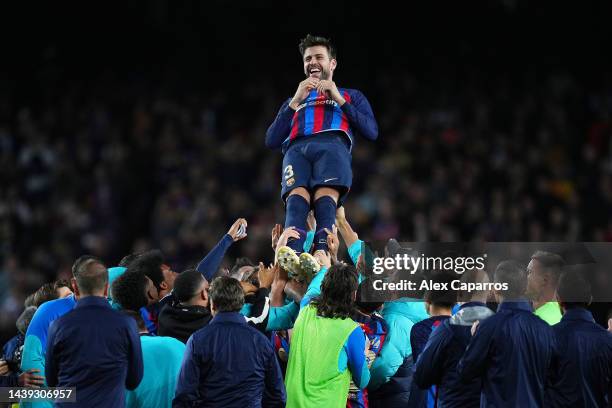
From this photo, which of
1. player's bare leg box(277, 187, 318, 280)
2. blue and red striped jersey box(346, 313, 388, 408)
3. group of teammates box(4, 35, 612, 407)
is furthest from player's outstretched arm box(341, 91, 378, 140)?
blue and red striped jersey box(346, 313, 388, 408)

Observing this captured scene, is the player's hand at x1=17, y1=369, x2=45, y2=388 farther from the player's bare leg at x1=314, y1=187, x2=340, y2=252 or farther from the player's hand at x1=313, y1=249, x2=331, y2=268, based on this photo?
the player's bare leg at x1=314, y1=187, x2=340, y2=252

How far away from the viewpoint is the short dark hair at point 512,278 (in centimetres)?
500

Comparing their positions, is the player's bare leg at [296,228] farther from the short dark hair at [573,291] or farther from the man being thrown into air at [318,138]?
the short dark hair at [573,291]

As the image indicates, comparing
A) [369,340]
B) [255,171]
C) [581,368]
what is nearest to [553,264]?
[581,368]

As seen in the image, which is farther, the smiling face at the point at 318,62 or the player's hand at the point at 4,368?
the smiling face at the point at 318,62

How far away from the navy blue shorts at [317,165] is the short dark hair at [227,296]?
150 centimetres

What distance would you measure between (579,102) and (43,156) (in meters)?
8.35

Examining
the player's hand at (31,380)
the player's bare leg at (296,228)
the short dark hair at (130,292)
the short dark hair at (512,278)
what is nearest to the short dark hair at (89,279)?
the short dark hair at (130,292)

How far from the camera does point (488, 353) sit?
→ 195 inches

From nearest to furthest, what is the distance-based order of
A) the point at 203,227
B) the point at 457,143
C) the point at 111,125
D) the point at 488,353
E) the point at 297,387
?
the point at 488,353
the point at 297,387
the point at 203,227
the point at 457,143
the point at 111,125

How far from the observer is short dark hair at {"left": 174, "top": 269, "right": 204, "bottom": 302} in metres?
5.50

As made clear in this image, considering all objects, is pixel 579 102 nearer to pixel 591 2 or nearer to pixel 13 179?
pixel 591 2

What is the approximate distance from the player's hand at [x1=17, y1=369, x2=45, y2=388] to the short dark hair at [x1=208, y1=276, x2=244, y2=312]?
1.26 m

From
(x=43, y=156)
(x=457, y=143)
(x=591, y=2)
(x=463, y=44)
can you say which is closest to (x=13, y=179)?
(x=43, y=156)
